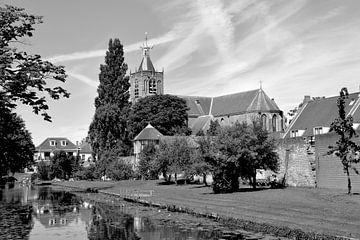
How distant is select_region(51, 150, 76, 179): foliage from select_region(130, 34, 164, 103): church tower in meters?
50.2

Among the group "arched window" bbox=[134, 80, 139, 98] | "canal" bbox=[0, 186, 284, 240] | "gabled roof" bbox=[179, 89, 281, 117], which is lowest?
"canal" bbox=[0, 186, 284, 240]

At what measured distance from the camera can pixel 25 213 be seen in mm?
26938

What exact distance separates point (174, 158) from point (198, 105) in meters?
68.4

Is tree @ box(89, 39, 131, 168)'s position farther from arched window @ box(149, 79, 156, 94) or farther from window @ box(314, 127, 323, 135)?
arched window @ box(149, 79, 156, 94)

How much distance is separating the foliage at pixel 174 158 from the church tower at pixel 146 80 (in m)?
81.7

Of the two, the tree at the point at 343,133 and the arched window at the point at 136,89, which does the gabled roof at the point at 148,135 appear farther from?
the arched window at the point at 136,89

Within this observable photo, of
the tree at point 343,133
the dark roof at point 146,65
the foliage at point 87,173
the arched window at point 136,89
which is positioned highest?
the dark roof at point 146,65

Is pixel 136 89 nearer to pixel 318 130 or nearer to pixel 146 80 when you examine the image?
pixel 146 80

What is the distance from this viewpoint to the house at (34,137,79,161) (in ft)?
417

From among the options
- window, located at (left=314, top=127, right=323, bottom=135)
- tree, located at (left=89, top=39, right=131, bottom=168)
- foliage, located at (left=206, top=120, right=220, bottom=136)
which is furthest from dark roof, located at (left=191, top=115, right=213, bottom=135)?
window, located at (left=314, top=127, right=323, bottom=135)

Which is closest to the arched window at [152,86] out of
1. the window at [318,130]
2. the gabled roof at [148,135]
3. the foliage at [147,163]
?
the gabled roof at [148,135]

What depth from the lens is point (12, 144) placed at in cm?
3912

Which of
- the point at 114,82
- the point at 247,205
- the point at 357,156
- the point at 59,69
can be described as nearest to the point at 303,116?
the point at 114,82

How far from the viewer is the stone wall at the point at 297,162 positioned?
37.2 metres
